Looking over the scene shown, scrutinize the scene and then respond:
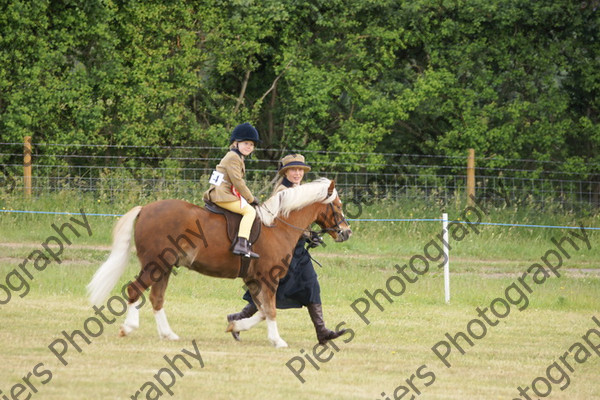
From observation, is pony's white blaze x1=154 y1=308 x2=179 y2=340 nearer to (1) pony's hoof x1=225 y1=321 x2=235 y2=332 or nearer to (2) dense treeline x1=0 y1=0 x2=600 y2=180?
(1) pony's hoof x1=225 y1=321 x2=235 y2=332

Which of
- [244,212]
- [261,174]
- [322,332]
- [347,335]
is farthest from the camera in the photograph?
[261,174]

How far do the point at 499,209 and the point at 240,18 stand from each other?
314 inches

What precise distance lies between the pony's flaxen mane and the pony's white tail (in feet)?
4.22

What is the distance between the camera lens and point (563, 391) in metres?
7.82

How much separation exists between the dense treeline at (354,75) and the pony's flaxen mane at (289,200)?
12778 millimetres

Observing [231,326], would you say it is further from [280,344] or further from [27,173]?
[27,173]

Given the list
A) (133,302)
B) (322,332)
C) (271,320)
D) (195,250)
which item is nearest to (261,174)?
(322,332)

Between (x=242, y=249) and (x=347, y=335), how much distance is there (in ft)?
6.01

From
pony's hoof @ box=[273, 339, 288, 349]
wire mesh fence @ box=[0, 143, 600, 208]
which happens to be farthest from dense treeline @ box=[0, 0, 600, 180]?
pony's hoof @ box=[273, 339, 288, 349]

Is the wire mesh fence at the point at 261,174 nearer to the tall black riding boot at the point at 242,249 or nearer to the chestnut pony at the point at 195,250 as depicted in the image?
the chestnut pony at the point at 195,250

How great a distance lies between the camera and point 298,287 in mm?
9531

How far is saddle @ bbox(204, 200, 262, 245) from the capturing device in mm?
9250

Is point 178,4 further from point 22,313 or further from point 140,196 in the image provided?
point 22,313

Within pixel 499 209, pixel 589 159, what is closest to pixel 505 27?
pixel 589 159
